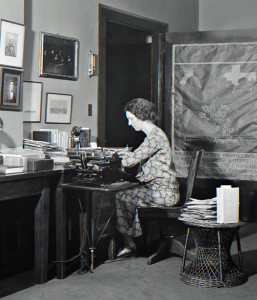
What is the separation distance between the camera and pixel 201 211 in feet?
12.1

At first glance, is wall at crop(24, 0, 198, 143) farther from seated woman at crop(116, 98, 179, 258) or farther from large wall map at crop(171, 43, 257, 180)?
large wall map at crop(171, 43, 257, 180)

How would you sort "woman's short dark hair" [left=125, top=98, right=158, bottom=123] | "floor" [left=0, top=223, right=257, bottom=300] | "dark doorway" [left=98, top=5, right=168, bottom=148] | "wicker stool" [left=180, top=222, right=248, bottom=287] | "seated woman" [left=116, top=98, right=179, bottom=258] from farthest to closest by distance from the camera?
"dark doorway" [left=98, top=5, right=168, bottom=148] → "woman's short dark hair" [left=125, top=98, right=158, bottom=123] → "seated woman" [left=116, top=98, right=179, bottom=258] → "wicker stool" [left=180, top=222, right=248, bottom=287] → "floor" [left=0, top=223, right=257, bottom=300]

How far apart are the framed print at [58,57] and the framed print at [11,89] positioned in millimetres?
444

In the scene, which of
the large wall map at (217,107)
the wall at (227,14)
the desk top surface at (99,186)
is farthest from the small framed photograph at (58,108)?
the wall at (227,14)

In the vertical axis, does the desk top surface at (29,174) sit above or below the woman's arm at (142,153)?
below

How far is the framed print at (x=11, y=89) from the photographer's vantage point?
393 cm

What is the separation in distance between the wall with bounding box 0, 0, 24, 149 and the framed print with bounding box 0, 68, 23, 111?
0.07 meters

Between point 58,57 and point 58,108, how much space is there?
0.49 metres

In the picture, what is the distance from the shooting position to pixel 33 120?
4.43 metres

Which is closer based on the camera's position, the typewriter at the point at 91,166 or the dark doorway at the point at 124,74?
the typewriter at the point at 91,166

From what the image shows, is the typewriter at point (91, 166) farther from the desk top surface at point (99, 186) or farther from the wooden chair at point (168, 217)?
the wooden chair at point (168, 217)

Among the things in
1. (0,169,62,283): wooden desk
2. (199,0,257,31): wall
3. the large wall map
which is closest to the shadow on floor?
(0,169,62,283): wooden desk

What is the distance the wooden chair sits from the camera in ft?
13.6

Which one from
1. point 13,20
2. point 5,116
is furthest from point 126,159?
point 13,20
